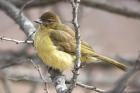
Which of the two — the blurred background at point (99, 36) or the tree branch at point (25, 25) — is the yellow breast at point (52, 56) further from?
the blurred background at point (99, 36)

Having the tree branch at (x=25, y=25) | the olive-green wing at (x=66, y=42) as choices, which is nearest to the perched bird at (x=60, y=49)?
the olive-green wing at (x=66, y=42)

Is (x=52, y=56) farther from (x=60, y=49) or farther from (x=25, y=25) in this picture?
(x=25, y=25)

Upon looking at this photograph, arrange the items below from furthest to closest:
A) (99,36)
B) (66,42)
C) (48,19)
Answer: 1. (99,36)
2. (48,19)
3. (66,42)

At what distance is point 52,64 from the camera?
5.89 m

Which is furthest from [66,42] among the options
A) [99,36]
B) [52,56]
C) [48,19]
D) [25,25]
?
[99,36]

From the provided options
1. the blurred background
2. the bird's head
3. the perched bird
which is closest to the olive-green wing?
the perched bird

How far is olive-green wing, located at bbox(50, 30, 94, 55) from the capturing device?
19.2 ft

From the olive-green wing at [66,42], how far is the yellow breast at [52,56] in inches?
2.2

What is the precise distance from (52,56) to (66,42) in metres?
0.22

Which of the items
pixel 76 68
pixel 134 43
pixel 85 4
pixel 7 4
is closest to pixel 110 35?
pixel 134 43

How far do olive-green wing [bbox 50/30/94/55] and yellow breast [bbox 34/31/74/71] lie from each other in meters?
0.06

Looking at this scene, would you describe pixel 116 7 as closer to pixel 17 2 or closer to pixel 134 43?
pixel 17 2

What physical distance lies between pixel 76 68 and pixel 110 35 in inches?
363

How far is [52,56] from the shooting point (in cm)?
590
